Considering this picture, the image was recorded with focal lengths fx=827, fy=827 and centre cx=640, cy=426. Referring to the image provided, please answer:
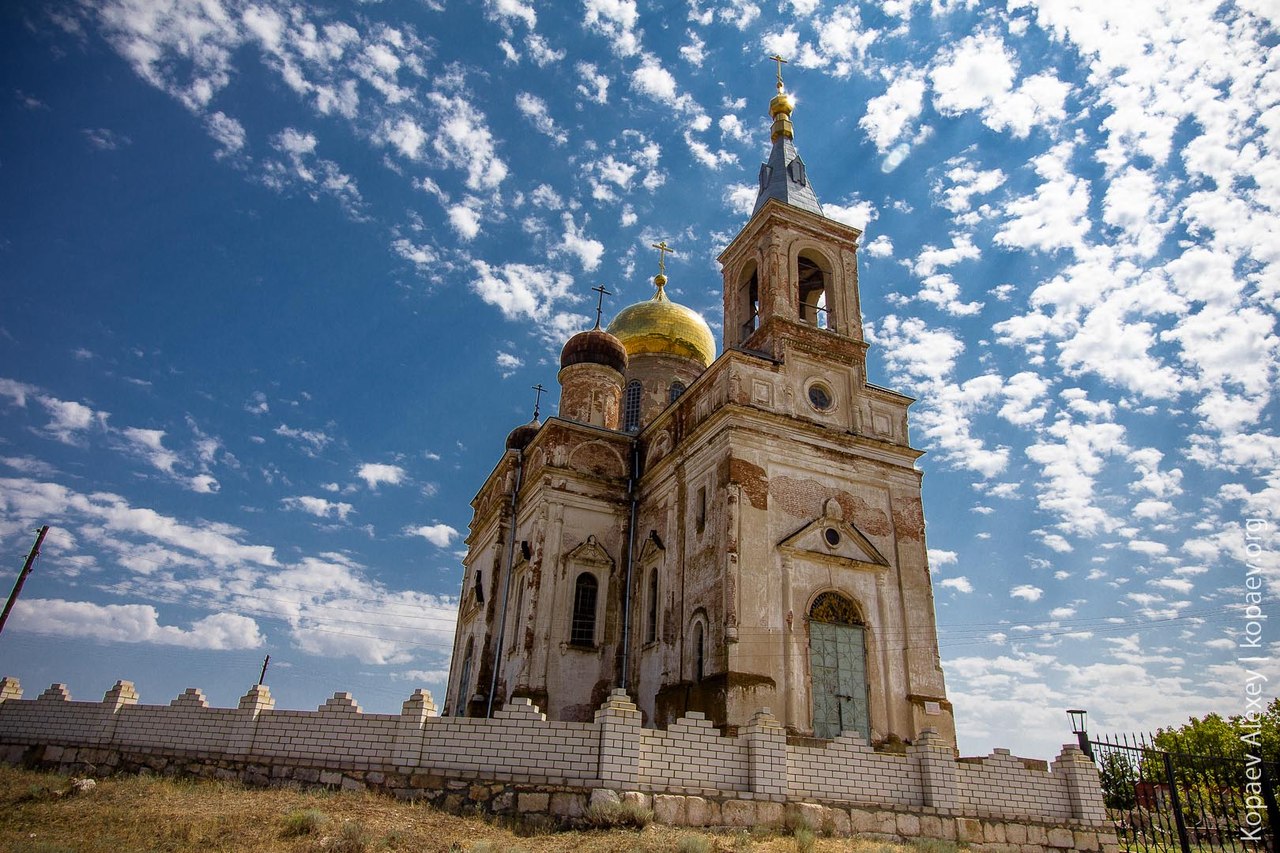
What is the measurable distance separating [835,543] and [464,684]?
39.2 ft

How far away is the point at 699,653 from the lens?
680 inches

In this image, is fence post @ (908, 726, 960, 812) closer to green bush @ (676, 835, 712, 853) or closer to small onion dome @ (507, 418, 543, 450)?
green bush @ (676, 835, 712, 853)

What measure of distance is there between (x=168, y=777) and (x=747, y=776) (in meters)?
8.68

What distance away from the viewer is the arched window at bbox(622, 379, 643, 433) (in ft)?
92.8

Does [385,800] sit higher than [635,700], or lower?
lower

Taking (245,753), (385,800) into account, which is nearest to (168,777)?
(245,753)

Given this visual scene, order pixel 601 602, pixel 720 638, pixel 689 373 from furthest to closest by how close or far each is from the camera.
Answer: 1. pixel 689 373
2. pixel 601 602
3. pixel 720 638

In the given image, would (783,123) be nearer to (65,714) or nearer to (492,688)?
(492,688)

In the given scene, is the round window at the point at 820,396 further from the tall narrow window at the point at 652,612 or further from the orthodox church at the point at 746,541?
the tall narrow window at the point at 652,612

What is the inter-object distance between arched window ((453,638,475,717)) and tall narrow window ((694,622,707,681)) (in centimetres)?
826

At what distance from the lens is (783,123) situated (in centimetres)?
2562

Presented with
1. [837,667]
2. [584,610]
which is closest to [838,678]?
[837,667]

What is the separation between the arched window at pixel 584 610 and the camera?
67.2 ft

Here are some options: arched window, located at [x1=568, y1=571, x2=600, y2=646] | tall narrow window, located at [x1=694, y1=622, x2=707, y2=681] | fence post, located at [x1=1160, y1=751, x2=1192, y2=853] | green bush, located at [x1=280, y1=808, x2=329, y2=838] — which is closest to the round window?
tall narrow window, located at [x1=694, y1=622, x2=707, y2=681]
